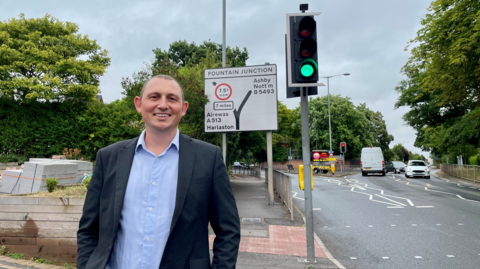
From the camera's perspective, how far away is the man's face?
192 centimetres

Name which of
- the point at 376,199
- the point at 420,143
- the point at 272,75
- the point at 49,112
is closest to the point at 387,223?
the point at 376,199

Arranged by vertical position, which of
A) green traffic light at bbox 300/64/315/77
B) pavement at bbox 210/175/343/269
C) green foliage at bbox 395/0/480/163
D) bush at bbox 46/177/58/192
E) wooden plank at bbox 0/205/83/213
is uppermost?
green foliage at bbox 395/0/480/163

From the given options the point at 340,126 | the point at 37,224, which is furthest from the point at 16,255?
the point at 340,126

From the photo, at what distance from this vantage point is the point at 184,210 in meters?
1.75

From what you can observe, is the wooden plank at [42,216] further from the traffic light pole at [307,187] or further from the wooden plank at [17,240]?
the traffic light pole at [307,187]

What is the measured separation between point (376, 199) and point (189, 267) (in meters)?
13.2

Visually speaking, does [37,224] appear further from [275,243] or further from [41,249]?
[275,243]

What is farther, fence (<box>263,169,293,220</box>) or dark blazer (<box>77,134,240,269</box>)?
fence (<box>263,169,293,220</box>)

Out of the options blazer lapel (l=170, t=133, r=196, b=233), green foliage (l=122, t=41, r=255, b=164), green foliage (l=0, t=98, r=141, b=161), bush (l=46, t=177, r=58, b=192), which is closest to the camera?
blazer lapel (l=170, t=133, r=196, b=233)

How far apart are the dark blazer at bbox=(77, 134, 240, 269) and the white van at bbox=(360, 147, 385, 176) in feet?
98.8

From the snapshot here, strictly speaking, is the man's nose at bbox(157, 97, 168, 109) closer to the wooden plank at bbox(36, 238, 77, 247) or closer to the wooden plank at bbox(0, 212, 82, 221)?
the wooden plank at bbox(0, 212, 82, 221)

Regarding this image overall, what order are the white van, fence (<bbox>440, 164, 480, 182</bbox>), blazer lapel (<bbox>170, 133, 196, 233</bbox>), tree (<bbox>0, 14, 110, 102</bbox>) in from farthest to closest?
the white van, fence (<bbox>440, 164, 480, 182</bbox>), tree (<bbox>0, 14, 110, 102</bbox>), blazer lapel (<bbox>170, 133, 196, 233</bbox>)

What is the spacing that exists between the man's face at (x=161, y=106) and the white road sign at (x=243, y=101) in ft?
32.0

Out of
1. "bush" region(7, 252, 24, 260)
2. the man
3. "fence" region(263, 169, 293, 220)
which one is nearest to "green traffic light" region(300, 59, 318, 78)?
the man
